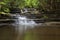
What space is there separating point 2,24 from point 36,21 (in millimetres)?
246

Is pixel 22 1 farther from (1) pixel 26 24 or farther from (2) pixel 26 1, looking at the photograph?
(1) pixel 26 24

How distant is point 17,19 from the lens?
1.11 m

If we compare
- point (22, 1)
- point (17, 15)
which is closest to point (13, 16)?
point (17, 15)

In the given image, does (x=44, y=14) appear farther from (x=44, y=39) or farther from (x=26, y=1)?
(x=44, y=39)

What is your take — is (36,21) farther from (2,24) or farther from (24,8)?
(2,24)

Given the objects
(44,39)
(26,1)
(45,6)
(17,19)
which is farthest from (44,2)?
(44,39)

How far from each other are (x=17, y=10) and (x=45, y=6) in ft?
0.71

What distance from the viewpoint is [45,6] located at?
1.16 metres

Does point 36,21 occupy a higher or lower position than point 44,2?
lower

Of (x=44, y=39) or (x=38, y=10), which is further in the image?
(x=38, y=10)

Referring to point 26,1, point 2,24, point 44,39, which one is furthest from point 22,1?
point 44,39

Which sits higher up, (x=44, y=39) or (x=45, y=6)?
(x=45, y=6)

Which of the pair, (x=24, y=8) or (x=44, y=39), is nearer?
(x=44, y=39)

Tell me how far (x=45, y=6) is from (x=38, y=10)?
64 millimetres
